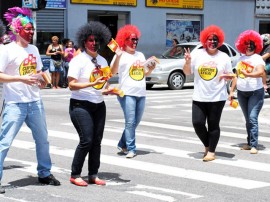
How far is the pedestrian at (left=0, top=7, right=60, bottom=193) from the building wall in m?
21.1

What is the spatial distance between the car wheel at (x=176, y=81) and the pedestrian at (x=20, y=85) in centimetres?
1684

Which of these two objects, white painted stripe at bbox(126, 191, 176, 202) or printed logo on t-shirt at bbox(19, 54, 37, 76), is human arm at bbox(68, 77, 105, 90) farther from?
white painted stripe at bbox(126, 191, 176, 202)

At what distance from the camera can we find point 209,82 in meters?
9.60

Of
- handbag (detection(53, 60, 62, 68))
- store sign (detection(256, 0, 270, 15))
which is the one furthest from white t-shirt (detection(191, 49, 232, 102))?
store sign (detection(256, 0, 270, 15))

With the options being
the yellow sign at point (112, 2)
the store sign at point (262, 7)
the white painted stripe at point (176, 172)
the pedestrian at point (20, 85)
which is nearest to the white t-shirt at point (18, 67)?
the pedestrian at point (20, 85)

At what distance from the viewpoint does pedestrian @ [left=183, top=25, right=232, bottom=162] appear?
962 centimetres

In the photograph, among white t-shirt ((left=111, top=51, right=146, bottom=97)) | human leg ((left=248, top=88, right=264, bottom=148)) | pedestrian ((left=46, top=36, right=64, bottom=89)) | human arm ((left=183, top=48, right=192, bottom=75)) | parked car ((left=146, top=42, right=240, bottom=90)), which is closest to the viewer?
human arm ((left=183, top=48, right=192, bottom=75))

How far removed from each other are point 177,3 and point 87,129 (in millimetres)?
25223

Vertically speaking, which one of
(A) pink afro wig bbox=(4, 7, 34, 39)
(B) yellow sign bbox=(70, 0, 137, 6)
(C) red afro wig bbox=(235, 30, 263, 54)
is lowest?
(C) red afro wig bbox=(235, 30, 263, 54)

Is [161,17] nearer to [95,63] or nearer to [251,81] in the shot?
[251,81]

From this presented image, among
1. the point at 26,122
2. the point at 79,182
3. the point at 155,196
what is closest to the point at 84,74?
the point at 26,122

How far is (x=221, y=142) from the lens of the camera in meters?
11.8

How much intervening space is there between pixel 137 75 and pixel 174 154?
4.30 feet

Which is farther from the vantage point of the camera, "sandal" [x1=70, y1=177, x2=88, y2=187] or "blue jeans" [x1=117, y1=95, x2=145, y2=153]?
"blue jeans" [x1=117, y1=95, x2=145, y2=153]
